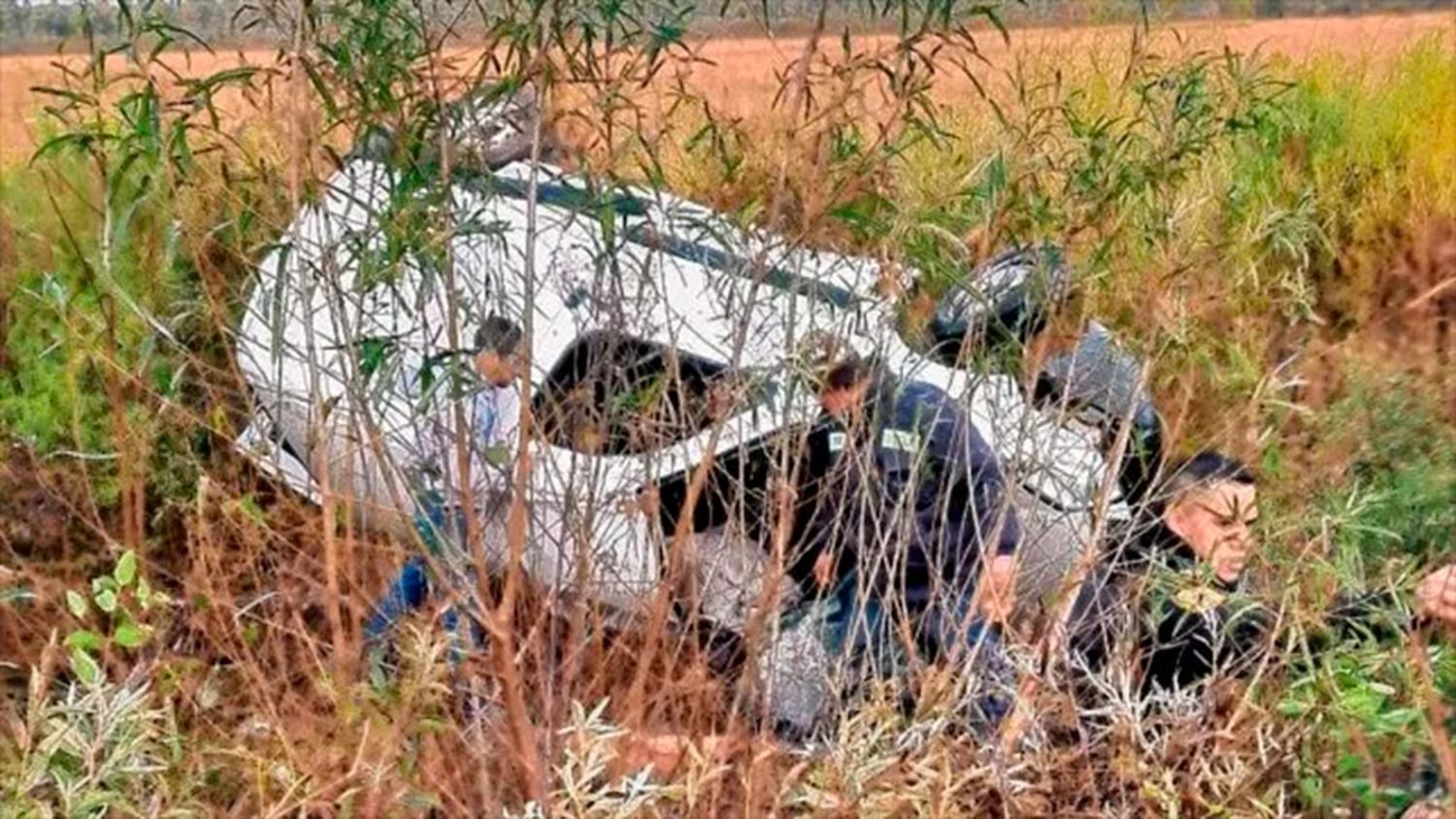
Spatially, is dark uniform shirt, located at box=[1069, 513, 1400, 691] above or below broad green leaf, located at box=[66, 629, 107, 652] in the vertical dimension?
below

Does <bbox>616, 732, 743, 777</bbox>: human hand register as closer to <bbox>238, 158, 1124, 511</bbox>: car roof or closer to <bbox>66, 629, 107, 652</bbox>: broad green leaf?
<bbox>238, 158, 1124, 511</bbox>: car roof

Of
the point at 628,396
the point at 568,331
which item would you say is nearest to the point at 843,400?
the point at 628,396

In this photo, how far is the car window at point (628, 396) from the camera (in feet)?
10.8

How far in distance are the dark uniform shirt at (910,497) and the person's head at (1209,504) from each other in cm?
32

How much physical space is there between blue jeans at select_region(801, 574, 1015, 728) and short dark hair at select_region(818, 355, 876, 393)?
35cm

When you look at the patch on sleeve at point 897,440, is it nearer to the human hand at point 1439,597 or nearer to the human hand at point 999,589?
the human hand at point 999,589

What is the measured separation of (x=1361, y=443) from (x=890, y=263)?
184cm

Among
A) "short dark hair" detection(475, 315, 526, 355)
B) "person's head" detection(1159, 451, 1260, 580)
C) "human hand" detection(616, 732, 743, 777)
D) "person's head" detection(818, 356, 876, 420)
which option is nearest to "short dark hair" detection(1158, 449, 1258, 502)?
"person's head" detection(1159, 451, 1260, 580)

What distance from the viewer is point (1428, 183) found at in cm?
747

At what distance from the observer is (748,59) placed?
345 centimetres

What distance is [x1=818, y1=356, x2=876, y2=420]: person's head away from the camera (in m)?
3.38

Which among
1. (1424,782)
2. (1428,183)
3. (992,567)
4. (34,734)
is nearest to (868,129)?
(992,567)

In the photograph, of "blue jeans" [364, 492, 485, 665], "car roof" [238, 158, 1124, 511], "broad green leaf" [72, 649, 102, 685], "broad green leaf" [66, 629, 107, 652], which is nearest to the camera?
"broad green leaf" [72, 649, 102, 685]

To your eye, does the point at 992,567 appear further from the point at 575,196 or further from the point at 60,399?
the point at 60,399
